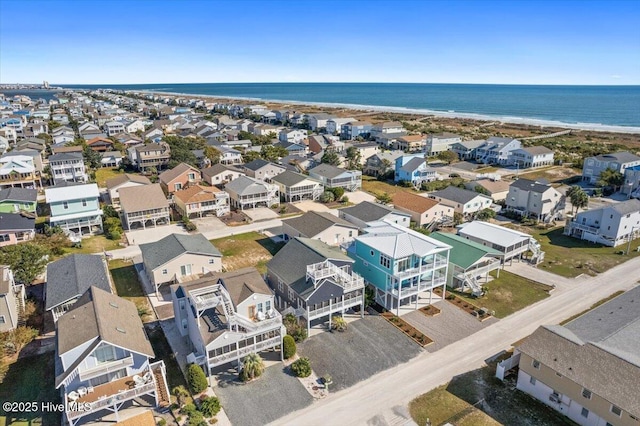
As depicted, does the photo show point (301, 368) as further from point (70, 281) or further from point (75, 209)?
point (75, 209)

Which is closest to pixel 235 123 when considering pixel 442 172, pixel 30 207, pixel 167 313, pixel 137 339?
pixel 442 172

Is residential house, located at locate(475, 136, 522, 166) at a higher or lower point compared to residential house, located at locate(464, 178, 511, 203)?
higher

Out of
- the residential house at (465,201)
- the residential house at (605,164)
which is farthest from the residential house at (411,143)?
the residential house at (465,201)

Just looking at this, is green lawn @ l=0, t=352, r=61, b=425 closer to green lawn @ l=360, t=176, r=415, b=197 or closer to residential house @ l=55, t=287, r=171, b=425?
residential house @ l=55, t=287, r=171, b=425

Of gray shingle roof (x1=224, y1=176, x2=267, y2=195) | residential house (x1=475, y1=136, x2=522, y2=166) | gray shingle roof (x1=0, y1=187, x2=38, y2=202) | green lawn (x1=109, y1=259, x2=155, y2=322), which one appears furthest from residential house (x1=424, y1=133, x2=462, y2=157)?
gray shingle roof (x1=0, y1=187, x2=38, y2=202)

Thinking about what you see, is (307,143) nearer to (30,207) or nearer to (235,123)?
(235,123)

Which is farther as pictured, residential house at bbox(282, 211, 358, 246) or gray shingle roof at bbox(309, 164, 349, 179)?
gray shingle roof at bbox(309, 164, 349, 179)

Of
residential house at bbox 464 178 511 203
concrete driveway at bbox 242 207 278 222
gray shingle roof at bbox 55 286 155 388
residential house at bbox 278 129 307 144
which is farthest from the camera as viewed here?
residential house at bbox 278 129 307 144
